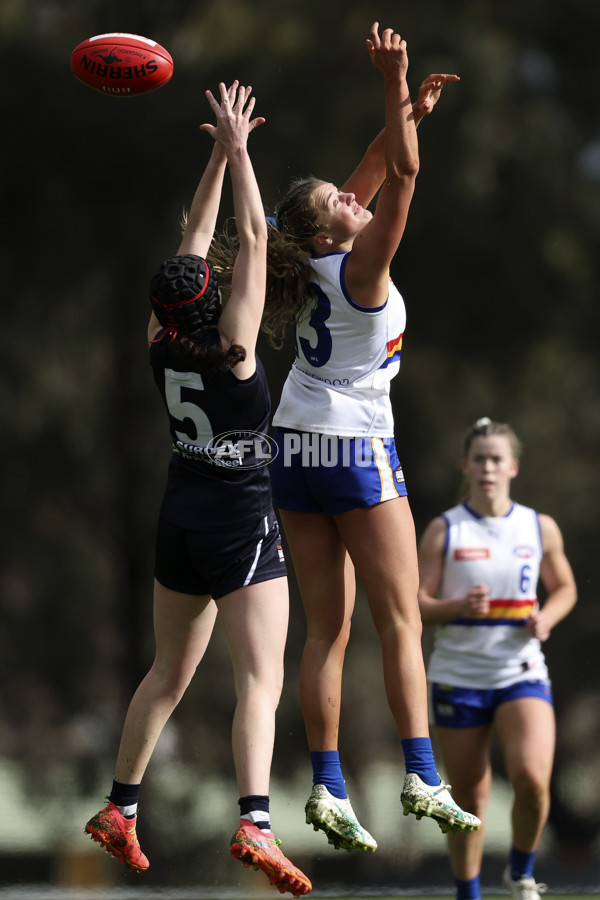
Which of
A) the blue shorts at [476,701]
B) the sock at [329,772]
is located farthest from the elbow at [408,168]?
the blue shorts at [476,701]

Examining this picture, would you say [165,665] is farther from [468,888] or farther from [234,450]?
[468,888]

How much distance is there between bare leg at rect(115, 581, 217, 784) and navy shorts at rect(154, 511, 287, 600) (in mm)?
53

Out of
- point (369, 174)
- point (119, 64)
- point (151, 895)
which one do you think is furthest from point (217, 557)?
point (151, 895)

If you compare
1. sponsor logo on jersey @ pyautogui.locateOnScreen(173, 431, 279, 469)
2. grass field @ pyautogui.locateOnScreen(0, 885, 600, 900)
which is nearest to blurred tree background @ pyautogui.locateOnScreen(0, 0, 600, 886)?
grass field @ pyautogui.locateOnScreen(0, 885, 600, 900)

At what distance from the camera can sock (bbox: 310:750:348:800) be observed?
3316 millimetres

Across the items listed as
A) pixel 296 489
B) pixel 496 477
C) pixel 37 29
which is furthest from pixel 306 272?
pixel 37 29

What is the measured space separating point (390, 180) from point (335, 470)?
795 mm

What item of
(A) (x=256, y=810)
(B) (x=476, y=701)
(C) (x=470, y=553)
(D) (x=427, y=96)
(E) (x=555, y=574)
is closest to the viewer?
(A) (x=256, y=810)

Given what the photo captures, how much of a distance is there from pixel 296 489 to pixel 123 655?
3.51 meters

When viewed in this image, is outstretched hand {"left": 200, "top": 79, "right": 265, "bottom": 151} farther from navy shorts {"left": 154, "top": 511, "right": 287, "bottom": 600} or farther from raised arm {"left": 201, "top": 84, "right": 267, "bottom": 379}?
navy shorts {"left": 154, "top": 511, "right": 287, "bottom": 600}

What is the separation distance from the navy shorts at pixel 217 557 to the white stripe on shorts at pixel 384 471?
1.05ft

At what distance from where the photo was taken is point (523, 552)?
5270mm

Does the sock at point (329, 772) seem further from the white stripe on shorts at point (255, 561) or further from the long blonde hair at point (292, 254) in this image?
the long blonde hair at point (292, 254)

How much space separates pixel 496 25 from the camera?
22.5 ft
